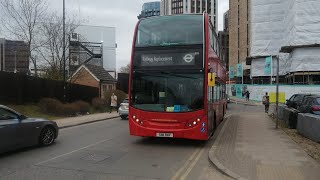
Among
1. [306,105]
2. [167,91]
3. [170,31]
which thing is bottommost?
[306,105]

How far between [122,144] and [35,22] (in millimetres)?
22189

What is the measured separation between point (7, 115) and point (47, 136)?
179 cm

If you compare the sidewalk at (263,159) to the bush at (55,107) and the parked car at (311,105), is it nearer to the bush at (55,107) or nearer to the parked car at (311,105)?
the parked car at (311,105)

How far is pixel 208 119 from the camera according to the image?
41.8 feet

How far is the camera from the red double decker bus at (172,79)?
12.2m

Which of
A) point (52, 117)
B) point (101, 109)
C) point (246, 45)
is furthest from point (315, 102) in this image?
point (246, 45)

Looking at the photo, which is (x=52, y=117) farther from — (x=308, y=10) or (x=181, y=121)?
(x=308, y=10)

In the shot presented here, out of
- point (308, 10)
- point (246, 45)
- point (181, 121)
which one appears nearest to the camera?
point (181, 121)

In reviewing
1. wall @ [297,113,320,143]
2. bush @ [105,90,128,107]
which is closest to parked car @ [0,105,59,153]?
wall @ [297,113,320,143]

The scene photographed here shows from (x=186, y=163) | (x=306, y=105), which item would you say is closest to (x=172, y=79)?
(x=186, y=163)

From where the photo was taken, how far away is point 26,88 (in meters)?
25.4

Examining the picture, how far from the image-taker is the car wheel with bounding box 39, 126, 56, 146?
39.2ft

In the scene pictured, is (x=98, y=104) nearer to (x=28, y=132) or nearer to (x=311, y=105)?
(x=311, y=105)

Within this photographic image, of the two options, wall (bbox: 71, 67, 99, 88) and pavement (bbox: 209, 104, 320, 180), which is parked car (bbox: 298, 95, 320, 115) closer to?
pavement (bbox: 209, 104, 320, 180)
